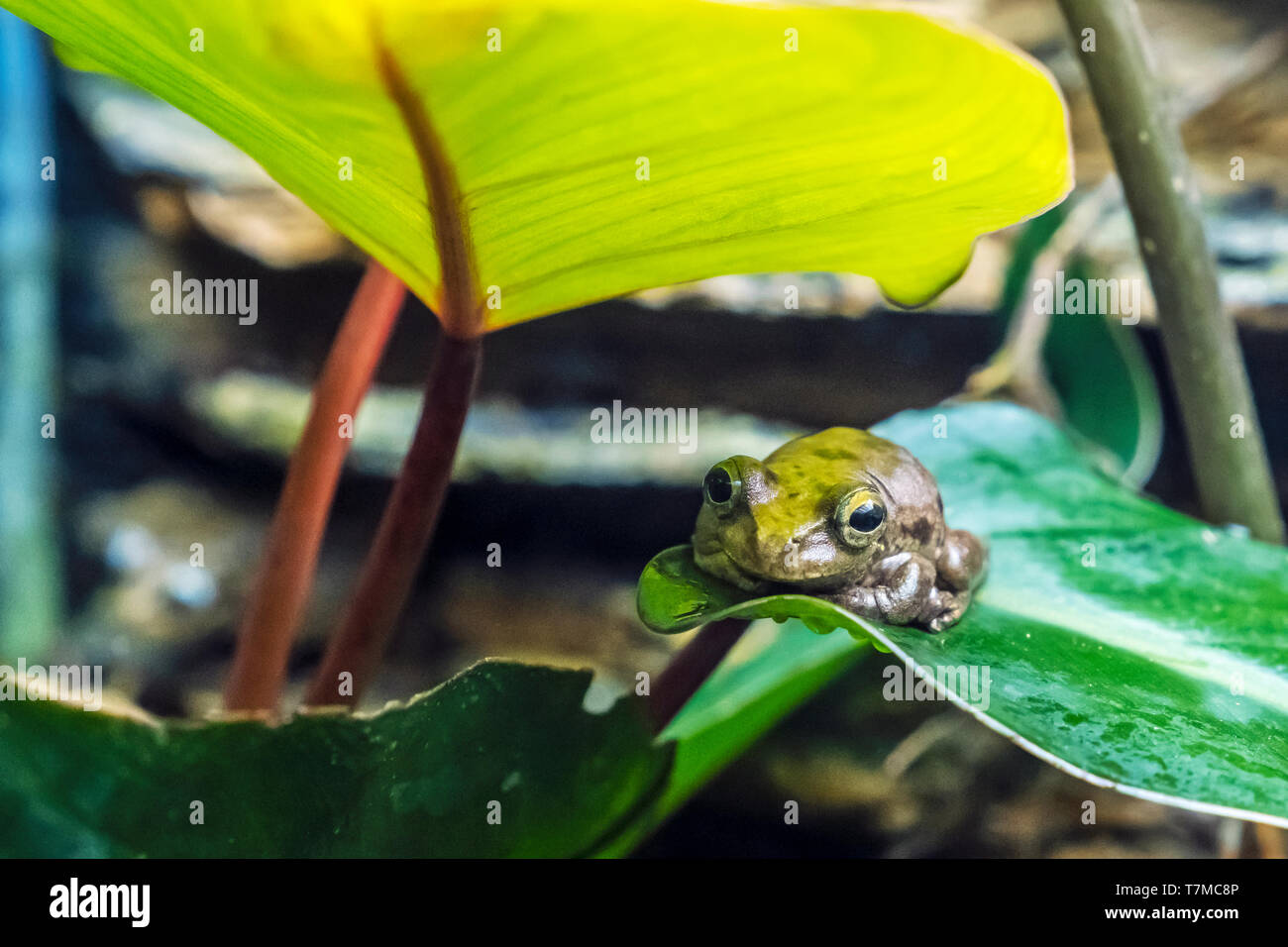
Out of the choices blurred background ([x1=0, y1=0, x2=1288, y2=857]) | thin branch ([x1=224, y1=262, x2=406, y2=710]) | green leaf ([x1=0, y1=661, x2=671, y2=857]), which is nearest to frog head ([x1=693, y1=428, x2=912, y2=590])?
green leaf ([x1=0, y1=661, x2=671, y2=857])

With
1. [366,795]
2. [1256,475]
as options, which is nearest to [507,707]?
[366,795]

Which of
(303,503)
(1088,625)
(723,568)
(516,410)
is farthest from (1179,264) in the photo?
(516,410)

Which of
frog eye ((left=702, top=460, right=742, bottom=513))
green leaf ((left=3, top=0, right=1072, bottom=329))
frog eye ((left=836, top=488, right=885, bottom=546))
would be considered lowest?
frog eye ((left=836, top=488, right=885, bottom=546))

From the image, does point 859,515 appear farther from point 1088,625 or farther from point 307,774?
point 307,774

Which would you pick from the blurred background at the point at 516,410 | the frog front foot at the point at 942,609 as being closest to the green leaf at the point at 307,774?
the frog front foot at the point at 942,609

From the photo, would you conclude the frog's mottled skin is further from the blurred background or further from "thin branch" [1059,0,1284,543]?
the blurred background

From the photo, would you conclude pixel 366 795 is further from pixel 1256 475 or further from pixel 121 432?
pixel 121 432
